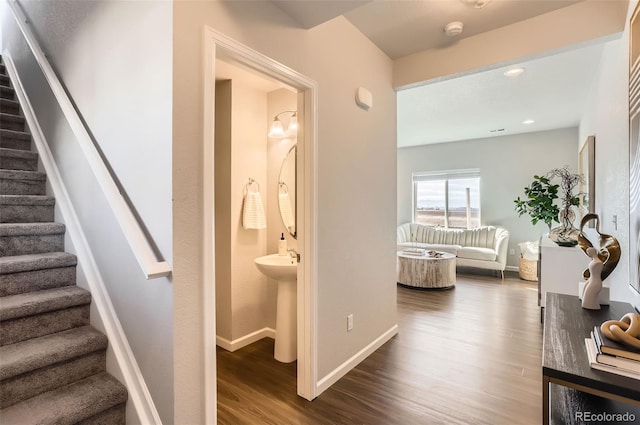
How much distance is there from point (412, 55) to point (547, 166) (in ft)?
14.9

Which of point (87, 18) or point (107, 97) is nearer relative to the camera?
point (107, 97)

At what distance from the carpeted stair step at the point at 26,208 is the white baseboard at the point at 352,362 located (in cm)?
223

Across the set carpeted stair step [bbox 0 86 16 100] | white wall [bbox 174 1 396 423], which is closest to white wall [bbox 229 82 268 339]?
white wall [bbox 174 1 396 423]

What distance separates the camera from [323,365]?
2.13 meters

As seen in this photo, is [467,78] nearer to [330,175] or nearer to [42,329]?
[330,175]

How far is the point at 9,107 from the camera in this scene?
280 cm

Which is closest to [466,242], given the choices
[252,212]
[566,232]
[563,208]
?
[563,208]

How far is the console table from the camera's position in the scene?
0.96 m

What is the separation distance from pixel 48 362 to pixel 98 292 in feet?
1.30

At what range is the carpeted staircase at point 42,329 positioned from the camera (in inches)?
55.2

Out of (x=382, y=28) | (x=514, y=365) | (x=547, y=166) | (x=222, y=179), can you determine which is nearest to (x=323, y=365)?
(x=514, y=365)

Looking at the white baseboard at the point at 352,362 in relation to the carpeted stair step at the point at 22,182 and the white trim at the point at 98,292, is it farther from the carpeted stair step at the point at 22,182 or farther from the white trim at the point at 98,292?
the carpeted stair step at the point at 22,182

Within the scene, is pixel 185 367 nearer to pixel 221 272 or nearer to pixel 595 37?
pixel 221 272

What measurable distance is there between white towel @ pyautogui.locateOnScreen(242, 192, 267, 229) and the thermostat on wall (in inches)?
48.8
